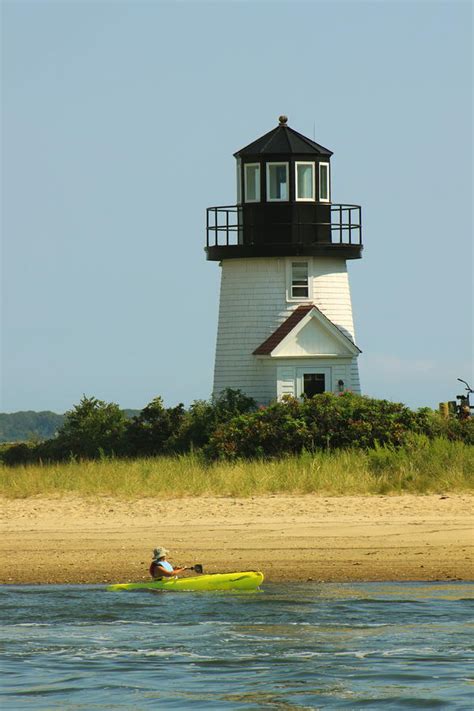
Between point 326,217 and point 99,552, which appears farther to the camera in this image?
point 326,217

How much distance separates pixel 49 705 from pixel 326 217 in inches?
928

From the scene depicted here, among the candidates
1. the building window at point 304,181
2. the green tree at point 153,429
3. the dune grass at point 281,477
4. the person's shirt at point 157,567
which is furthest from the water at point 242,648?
the building window at point 304,181

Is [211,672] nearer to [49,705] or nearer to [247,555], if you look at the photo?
[49,705]

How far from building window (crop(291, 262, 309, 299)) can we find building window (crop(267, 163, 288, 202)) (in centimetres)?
179

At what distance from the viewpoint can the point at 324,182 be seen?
125ft

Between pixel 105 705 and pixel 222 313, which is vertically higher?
pixel 222 313

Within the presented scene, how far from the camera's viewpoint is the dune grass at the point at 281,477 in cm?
2616

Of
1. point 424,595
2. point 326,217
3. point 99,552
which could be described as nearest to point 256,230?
point 326,217

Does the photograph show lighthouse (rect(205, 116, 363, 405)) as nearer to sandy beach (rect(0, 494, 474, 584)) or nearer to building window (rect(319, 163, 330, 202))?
building window (rect(319, 163, 330, 202))

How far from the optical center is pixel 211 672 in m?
17.2

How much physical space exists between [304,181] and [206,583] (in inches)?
769

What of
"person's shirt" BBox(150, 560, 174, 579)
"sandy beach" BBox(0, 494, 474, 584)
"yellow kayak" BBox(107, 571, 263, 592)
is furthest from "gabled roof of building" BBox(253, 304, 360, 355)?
"person's shirt" BBox(150, 560, 174, 579)

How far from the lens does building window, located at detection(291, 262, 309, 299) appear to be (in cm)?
3838

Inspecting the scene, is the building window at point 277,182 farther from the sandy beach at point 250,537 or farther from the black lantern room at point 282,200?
the sandy beach at point 250,537
